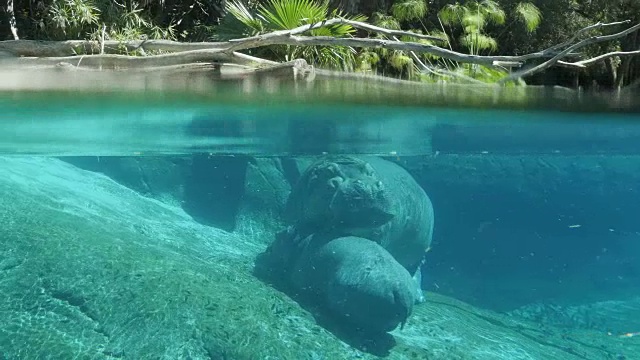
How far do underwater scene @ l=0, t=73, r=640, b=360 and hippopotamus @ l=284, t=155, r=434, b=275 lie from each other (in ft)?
0.07

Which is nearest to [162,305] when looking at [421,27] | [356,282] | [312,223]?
[312,223]

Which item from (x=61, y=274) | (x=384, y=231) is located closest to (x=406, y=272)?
(x=384, y=231)

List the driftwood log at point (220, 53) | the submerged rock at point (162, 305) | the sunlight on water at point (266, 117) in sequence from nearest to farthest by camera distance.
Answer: the submerged rock at point (162, 305) → the sunlight on water at point (266, 117) → the driftwood log at point (220, 53)

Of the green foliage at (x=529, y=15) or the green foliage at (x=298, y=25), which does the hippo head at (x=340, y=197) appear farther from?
the green foliage at (x=529, y=15)

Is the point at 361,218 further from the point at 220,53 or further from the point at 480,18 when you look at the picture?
the point at 480,18

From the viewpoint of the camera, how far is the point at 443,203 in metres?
8.02

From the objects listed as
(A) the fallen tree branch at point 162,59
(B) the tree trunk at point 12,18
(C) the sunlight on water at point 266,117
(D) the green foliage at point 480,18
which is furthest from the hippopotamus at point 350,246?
(B) the tree trunk at point 12,18

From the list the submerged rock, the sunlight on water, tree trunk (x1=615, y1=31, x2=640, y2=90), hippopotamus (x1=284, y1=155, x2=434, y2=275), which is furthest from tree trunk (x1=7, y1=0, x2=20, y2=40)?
tree trunk (x1=615, y1=31, x2=640, y2=90)

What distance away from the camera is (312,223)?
6.95m

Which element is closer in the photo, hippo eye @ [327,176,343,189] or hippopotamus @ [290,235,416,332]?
hippopotamus @ [290,235,416,332]

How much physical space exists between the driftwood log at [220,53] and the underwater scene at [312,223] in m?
0.57

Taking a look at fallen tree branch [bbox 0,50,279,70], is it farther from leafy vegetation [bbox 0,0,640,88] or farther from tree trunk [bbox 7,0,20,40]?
tree trunk [bbox 7,0,20,40]

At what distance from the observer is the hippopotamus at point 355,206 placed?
696cm

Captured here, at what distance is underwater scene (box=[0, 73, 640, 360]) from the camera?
21.6 ft
